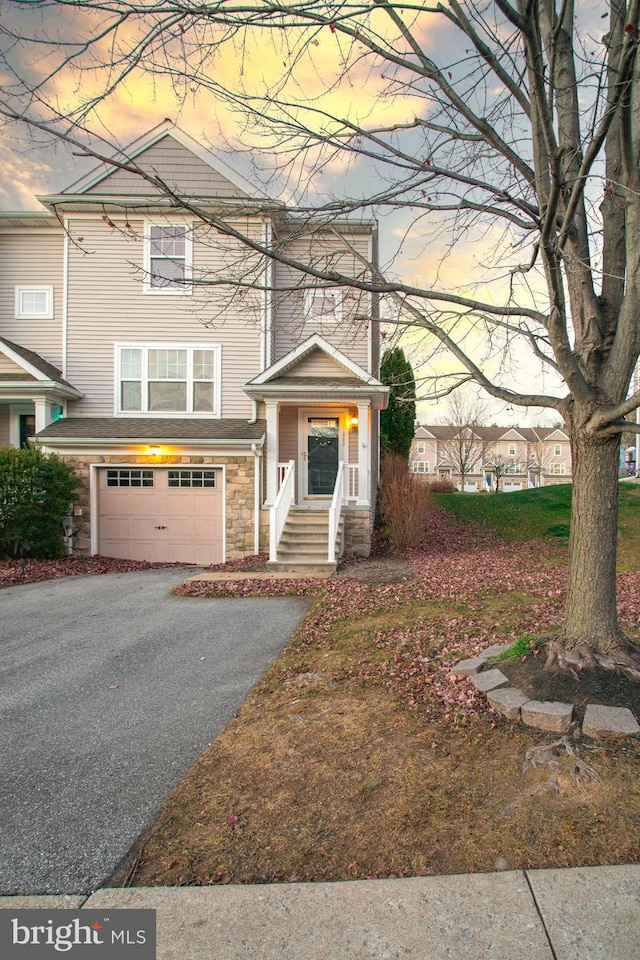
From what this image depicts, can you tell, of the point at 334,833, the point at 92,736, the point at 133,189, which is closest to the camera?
the point at 334,833

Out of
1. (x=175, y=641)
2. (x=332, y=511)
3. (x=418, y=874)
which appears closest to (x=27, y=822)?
(x=418, y=874)

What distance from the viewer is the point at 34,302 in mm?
13602

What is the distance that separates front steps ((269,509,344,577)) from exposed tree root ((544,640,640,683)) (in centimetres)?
627

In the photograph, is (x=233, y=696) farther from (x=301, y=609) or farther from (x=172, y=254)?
(x=172, y=254)

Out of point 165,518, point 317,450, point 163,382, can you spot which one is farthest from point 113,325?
point 317,450

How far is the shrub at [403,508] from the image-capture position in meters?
12.9

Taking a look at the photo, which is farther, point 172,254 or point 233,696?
point 172,254

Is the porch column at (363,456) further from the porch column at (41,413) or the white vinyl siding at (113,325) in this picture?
the porch column at (41,413)

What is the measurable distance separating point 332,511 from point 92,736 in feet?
24.0

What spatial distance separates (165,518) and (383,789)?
10.5 meters

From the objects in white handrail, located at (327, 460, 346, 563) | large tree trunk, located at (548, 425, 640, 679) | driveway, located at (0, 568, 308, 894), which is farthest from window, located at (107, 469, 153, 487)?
large tree trunk, located at (548, 425, 640, 679)

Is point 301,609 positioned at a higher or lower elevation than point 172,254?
lower

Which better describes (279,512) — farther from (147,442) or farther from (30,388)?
(30,388)

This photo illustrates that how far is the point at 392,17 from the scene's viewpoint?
3762mm
